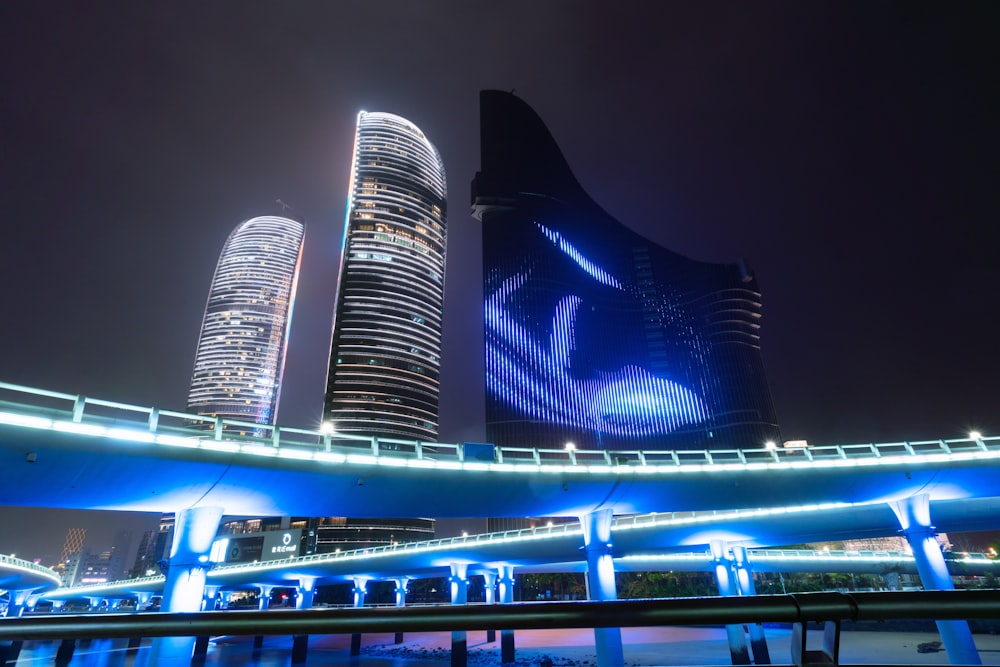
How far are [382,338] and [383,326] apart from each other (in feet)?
15.1

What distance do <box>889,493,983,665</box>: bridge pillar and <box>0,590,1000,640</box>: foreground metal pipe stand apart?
42424 mm

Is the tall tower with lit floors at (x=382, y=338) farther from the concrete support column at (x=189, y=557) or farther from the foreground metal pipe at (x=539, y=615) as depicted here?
the foreground metal pipe at (x=539, y=615)

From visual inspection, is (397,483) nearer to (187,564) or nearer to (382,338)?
(187,564)

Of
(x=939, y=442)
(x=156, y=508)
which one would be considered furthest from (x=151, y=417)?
(x=939, y=442)

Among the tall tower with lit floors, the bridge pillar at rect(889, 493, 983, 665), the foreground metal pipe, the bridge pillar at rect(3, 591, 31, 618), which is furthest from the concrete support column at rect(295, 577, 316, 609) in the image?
the foreground metal pipe

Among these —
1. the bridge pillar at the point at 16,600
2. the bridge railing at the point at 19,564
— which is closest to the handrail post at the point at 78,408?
the bridge railing at the point at 19,564

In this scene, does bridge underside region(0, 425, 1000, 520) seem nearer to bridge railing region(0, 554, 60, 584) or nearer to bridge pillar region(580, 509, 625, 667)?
bridge pillar region(580, 509, 625, 667)

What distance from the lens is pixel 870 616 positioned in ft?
7.92

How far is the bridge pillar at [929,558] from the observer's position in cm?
3184

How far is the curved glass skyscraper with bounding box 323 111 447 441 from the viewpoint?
166875 mm

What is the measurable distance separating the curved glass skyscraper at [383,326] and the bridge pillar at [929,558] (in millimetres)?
142104

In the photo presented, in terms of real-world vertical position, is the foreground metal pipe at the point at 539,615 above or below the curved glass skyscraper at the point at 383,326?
below

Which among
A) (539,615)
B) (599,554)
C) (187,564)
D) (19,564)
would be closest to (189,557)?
(187,564)

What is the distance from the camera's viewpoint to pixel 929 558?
38344 millimetres
